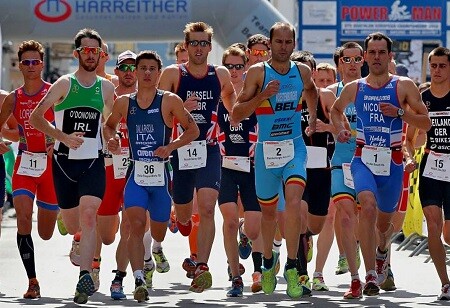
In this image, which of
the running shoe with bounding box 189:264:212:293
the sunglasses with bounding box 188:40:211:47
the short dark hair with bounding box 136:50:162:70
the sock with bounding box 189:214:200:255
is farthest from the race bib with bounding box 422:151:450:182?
the sock with bounding box 189:214:200:255

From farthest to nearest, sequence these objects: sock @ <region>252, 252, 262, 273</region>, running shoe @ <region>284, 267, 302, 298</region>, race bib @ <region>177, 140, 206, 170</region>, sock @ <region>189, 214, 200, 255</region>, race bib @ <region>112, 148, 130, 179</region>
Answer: sock @ <region>189, 214, 200, 255</region> → race bib @ <region>112, 148, 130, 179</region> → sock @ <region>252, 252, 262, 273</region> → race bib @ <region>177, 140, 206, 170</region> → running shoe @ <region>284, 267, 302, 298</region>

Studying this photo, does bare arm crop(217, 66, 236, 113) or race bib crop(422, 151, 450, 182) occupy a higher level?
bare arm crop(217, 66, 236, 113)

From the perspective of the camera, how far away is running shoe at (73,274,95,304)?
1114 centimetres

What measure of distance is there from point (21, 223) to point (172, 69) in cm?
174

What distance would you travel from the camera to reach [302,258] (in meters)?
12.5

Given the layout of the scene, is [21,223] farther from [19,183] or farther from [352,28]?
[352,28]

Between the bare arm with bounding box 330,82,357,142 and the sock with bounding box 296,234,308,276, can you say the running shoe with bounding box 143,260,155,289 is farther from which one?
the bare arm with bounding box 330,82,357,142

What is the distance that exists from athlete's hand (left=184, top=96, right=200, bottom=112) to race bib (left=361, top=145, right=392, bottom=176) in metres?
1.48

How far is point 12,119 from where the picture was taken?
12.6m

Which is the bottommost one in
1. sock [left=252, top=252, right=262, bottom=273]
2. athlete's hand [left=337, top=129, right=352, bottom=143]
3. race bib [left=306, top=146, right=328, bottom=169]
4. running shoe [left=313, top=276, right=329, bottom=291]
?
running shoe [left=313, top=276, right=329, bottom=291]

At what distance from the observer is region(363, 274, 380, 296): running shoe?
1146 cm

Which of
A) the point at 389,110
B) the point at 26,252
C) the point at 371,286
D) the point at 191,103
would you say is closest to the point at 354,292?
the point at 371,286

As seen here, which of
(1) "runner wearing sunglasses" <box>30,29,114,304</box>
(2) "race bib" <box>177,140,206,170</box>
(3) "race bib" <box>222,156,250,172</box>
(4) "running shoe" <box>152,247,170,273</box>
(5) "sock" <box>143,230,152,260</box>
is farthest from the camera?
(4) "running shoe" <box>152,247,170,273</box>

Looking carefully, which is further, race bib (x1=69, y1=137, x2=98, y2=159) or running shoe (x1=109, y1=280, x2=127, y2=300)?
race bib (x1=69, y1=137, x2=98, y2=159)
